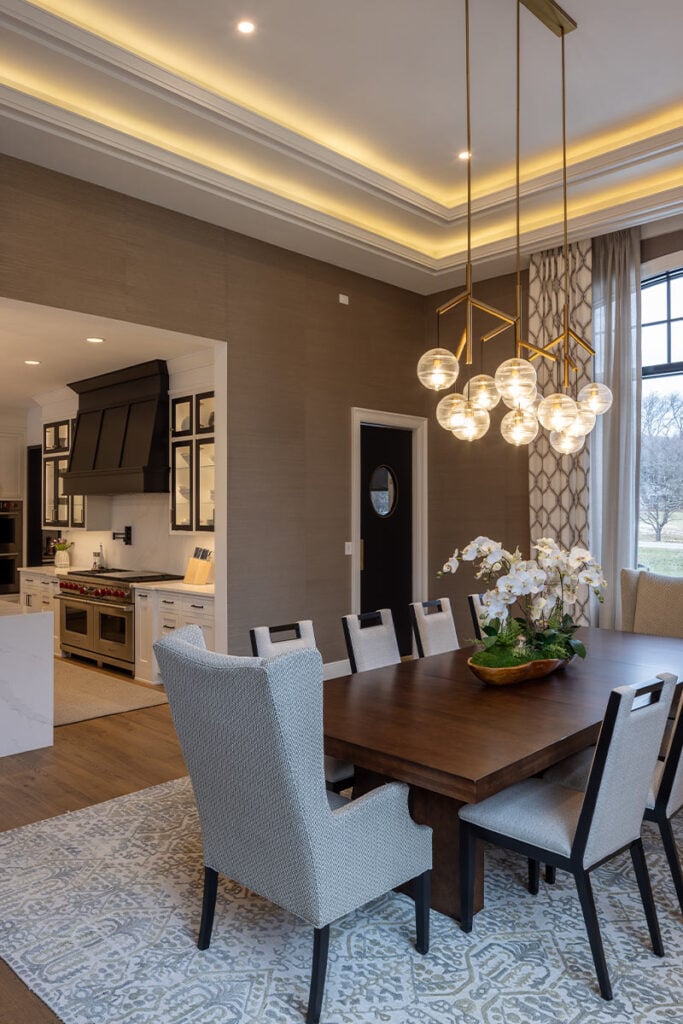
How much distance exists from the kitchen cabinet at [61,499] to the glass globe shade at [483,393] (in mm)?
5027

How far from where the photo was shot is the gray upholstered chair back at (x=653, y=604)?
4105 millimetres

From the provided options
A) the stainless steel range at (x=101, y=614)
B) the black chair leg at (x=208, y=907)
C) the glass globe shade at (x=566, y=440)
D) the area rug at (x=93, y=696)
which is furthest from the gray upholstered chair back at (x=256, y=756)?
the stainless steel range at (x=101, y=614)

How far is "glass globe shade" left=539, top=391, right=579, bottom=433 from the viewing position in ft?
10.9

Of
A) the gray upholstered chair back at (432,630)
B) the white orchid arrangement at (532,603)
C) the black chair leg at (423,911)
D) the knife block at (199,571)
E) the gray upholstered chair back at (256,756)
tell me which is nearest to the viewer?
the gray upholstered chair back at (256,756)

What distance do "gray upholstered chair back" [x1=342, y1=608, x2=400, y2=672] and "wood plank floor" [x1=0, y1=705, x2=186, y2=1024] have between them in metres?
1.22

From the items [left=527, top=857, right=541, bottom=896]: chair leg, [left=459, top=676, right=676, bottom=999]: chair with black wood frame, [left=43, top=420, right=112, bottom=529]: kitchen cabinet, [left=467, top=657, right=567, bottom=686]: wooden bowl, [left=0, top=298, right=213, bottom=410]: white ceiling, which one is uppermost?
[left=0, top=298, right=213, bottom=410]: white ceiling

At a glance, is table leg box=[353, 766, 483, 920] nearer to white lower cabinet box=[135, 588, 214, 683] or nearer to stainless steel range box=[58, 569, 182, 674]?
white lower cabinet box=[135, 588, 214, 683]

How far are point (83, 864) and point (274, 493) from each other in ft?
9.37

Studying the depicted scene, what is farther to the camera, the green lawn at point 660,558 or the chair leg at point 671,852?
the green lawn at point 660,558

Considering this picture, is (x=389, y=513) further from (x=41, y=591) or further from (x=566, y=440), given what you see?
(x=41, y=591)

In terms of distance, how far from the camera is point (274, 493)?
5211 millimetres

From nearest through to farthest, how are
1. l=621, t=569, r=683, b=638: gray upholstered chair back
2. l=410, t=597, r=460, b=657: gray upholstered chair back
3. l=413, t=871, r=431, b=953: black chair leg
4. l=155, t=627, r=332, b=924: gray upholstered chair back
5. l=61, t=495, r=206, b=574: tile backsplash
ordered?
l=155, t=627, r=332, b=924: gray upholstered chair back
l=413, t=871, r=431, b=953: black chair leg
l=410, t=597, r=460, b=657: gray upholstered chair back
l=621, t=569, r=683, b=638: gray upholstered chair back
l=61, t=495, r=206, b=574: tile backsplash

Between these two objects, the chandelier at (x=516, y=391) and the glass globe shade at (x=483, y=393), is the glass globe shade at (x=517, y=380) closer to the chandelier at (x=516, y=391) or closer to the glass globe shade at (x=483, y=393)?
the chandelier at (x=516, y=391)

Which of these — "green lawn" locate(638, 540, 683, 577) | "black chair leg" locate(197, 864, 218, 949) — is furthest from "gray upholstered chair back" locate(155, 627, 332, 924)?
"green lawn" locate(638, 540, 683, 577)
